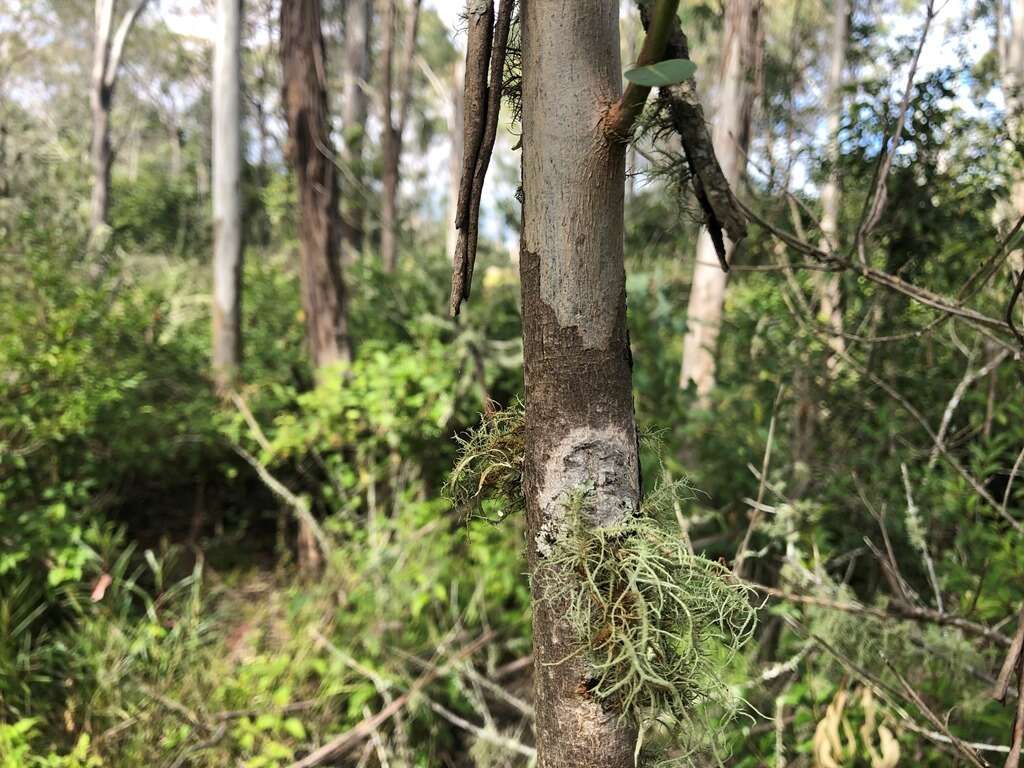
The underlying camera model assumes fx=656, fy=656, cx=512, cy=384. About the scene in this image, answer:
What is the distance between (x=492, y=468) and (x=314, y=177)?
3.44 meters

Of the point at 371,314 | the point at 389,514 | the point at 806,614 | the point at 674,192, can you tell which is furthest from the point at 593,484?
the point at 371,314

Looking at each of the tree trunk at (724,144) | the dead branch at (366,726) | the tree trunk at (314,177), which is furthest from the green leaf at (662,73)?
the tree trunk at (314,177)

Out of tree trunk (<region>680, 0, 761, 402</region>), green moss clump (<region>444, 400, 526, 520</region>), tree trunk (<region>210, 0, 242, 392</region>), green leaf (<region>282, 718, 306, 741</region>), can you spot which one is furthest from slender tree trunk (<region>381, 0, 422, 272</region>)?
green moss clump (<region>444, 400, 526, 520</region>)

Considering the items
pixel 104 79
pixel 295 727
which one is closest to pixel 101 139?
pixel 104 79

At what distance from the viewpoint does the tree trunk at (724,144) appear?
3635mm

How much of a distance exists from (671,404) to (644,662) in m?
2.47

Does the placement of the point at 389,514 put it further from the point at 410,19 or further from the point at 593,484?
the point at 410,19

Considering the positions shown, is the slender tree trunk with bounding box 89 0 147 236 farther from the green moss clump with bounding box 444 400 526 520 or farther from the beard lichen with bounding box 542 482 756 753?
the beard lichen with bounding box 542 482 756 753

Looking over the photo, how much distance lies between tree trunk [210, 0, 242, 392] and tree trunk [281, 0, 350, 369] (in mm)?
780

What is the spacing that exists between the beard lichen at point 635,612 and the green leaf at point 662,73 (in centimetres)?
45

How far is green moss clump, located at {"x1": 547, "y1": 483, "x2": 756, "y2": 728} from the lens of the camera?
30.1 inches

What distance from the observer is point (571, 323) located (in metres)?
0.75

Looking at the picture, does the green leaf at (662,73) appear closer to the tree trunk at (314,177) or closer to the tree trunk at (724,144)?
the tree trunk at (724,144)

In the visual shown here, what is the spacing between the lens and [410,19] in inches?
234
